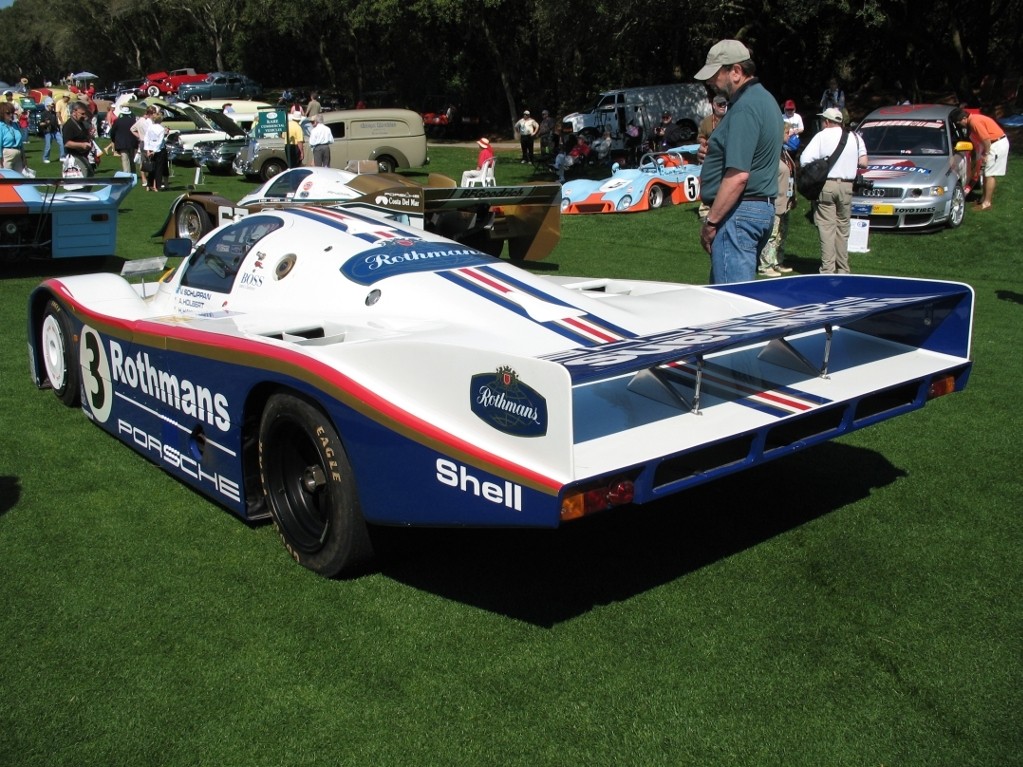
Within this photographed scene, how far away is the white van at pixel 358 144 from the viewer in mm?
22312

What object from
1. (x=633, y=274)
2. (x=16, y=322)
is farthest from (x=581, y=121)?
(x=16, y=322)

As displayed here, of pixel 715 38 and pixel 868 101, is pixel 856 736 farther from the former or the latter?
pixel 868 101

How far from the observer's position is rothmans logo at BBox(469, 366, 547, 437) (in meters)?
3.14

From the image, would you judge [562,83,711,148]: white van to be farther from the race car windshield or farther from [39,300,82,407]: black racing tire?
the race car windshield

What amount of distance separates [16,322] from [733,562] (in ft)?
23.8

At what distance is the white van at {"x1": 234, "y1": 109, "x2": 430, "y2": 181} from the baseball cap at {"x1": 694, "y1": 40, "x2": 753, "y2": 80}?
17.1 m

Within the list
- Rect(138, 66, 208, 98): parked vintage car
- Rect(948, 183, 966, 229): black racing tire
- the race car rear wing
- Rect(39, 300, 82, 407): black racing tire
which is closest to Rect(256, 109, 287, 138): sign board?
Rect(948, 183, 966, 229): black racing tire

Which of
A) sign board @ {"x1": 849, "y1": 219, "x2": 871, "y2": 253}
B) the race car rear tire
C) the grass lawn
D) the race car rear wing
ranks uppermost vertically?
the race car rear wing

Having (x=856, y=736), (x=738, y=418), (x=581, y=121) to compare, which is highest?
(x=581, y=121)

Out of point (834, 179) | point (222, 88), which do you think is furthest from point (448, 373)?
point (222, 88)

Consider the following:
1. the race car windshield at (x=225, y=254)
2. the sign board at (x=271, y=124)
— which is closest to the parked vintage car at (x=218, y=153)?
the sign board at (x=271, y=124)

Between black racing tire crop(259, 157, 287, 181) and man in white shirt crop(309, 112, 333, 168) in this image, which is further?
black racing tire crop(259, 157, 287, 181)

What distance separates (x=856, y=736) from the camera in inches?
119

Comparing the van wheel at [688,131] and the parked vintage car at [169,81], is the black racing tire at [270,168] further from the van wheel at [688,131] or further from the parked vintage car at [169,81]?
the parked vintage car at [169,81]
